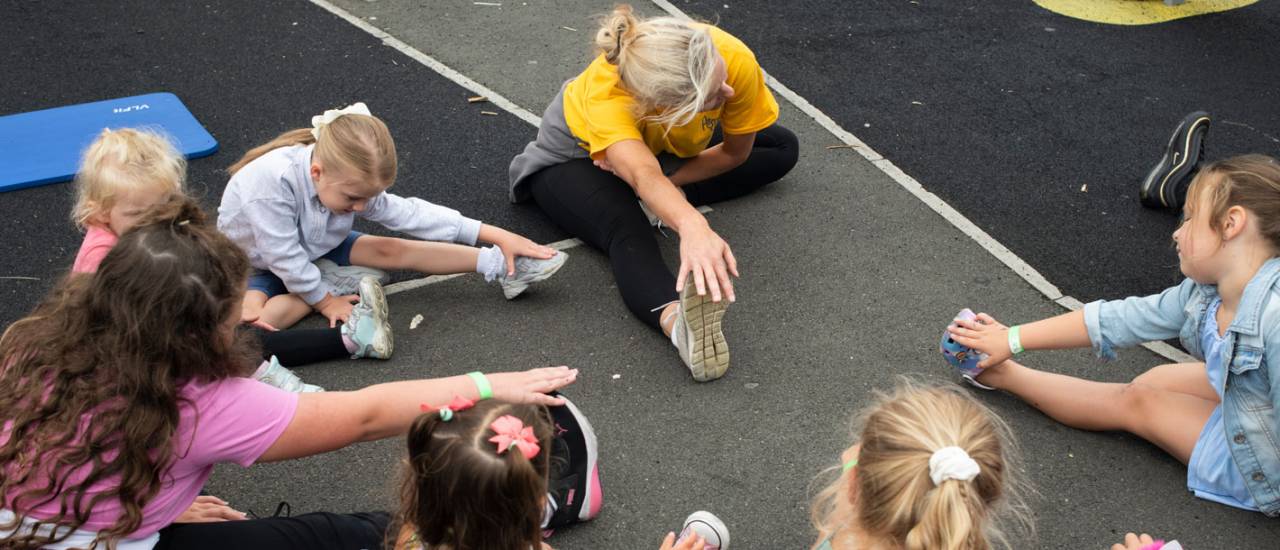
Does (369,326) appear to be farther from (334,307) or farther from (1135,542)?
(1135,542)

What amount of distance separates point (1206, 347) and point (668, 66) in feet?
5.20

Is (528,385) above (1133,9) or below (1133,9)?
above

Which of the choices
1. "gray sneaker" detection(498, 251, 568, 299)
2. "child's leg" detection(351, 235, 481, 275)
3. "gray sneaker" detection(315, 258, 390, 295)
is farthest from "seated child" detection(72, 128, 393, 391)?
→ "gray sneaker" detection(498, 251, 568, 299)

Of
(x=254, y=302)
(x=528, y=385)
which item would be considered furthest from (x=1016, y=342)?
(x=254, y=302)

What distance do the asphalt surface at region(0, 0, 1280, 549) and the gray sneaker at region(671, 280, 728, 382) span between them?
8 centimetres

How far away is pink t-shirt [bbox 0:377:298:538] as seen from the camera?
1959 mm

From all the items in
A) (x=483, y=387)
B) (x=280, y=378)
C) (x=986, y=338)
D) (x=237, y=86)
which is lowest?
(x=237, y=86)

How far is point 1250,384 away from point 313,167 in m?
2.49

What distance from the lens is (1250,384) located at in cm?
259

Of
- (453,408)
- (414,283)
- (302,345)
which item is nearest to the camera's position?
(453,408)

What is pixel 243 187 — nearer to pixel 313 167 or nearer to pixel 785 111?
pixel 313 167

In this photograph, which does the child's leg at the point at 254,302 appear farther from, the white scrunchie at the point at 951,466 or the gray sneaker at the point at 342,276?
the white scrunchie at the point at 951,466

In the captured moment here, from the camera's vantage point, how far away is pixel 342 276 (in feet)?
10.9

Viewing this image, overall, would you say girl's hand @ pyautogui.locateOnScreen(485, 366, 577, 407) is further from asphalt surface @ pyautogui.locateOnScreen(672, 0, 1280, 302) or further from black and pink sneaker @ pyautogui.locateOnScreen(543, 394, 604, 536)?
asphalt surface @ pyautogui.locateOnScreen(672, 0, 1280, 302)
